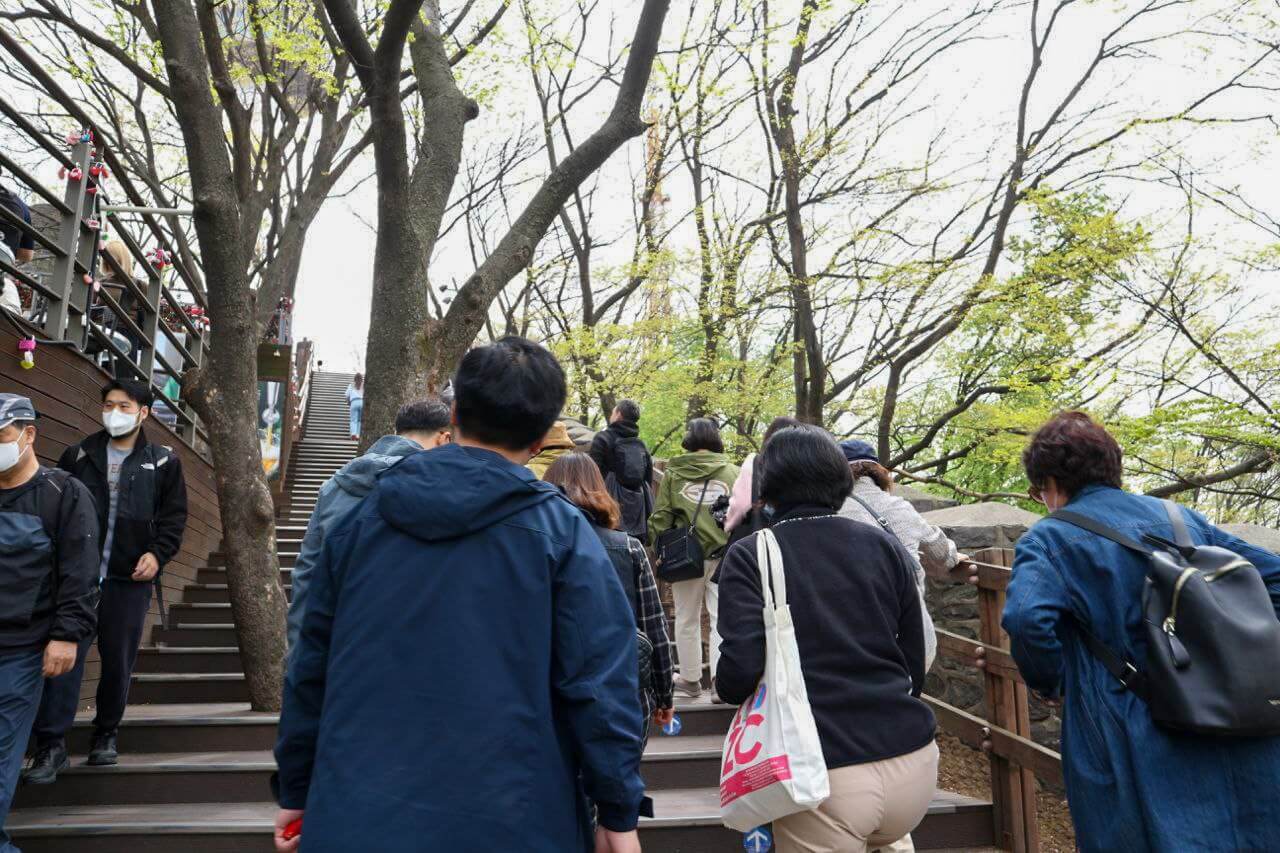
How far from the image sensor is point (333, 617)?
6.15ft

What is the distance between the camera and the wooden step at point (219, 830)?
4109mm

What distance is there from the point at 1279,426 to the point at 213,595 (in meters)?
10.1

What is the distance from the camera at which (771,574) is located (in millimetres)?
2488

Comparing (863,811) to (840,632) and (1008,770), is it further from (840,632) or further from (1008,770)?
(1008,770)

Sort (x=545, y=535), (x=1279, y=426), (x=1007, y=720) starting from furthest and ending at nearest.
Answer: (x=1279, y=426) → (x=1007, y=720) → (x=545, y=535)

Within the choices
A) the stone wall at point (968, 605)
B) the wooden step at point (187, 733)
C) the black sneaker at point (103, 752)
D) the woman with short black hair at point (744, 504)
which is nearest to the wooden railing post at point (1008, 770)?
the woman with short black hair at point (744, 504)

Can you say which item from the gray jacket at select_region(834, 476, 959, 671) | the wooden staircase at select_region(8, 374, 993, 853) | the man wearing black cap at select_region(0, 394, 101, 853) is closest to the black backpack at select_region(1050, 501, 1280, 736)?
the gray jacket at select_region(834, 476, 959, 671)

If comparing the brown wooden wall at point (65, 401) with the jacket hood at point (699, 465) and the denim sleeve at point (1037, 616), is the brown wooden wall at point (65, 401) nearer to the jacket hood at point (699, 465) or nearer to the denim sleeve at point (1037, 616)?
the jacket hood at point (699, 465)

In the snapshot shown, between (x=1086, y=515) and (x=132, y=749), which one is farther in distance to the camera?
(x=132, y=749)

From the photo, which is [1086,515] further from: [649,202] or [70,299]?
[649,202]

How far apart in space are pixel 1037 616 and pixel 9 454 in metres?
3.99

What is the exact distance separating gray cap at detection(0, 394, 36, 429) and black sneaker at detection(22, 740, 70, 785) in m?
1.75

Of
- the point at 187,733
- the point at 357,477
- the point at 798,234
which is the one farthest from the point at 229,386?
the point at 798,234

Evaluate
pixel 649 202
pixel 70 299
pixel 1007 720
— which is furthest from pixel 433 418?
pixel 649 202
